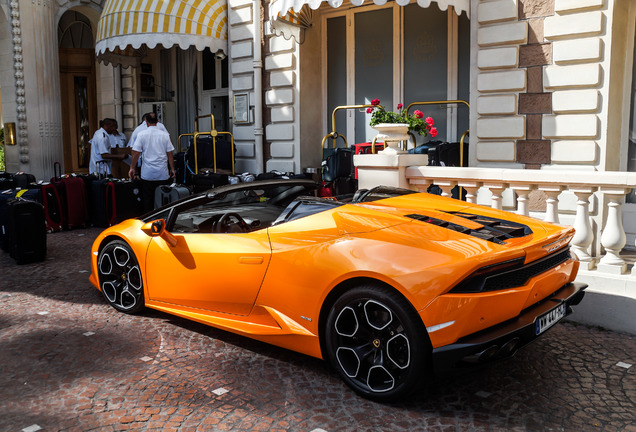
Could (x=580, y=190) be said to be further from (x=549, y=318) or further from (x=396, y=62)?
(x=396, y=62)

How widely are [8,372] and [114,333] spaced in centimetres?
88

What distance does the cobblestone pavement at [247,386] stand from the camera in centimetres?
315

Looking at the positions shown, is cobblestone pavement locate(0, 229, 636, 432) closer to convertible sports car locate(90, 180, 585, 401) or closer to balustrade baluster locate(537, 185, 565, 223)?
convertible sports car locate(90, 180, 585, 401)

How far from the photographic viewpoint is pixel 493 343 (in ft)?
9.96

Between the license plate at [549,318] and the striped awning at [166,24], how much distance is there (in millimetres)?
9516

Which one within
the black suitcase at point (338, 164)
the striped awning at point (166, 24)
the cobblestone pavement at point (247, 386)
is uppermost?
the striped awning at point (166, 24)

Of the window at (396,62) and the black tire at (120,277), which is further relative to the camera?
the window at (396,62)

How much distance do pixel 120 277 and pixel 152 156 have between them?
4.75m

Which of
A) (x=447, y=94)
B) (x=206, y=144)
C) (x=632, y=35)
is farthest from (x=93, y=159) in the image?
(x=632, y=35)

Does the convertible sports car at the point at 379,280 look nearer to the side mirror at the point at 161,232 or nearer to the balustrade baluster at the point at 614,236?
the side mirror at the point at 161,232

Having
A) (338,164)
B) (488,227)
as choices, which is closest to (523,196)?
(488,227)

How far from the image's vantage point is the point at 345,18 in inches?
423

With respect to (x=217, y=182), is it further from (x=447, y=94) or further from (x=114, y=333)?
(x=114, y=333)

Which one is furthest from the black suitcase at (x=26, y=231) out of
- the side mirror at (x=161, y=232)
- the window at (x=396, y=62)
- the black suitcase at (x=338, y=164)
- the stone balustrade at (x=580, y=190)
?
the window at (x=396, y=62)
